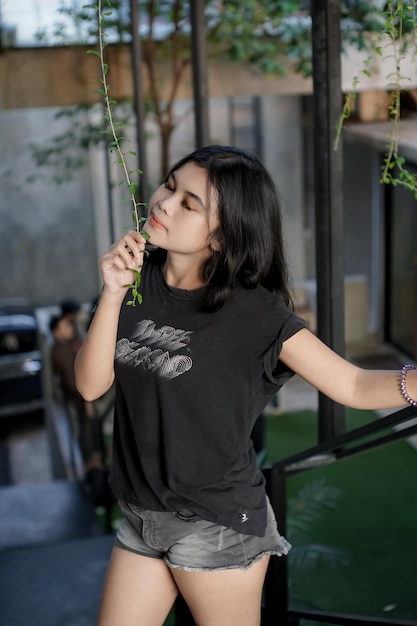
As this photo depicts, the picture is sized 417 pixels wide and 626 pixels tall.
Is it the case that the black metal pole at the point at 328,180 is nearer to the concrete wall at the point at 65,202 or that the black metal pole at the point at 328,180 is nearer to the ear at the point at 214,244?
the ear at the point at 214,244

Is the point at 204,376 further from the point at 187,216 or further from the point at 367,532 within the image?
the point at 367,532

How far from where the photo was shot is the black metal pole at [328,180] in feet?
6.54

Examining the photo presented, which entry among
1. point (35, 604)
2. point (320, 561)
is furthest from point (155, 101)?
point (35, 604)

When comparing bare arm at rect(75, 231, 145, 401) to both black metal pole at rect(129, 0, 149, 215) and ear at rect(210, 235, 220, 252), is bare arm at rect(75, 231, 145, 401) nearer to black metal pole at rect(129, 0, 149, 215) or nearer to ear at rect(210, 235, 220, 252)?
ear at rect(210, 235, 220, 252)

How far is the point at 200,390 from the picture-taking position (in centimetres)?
156

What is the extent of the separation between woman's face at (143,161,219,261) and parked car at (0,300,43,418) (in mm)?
6432

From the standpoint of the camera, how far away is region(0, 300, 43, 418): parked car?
25.9 ft

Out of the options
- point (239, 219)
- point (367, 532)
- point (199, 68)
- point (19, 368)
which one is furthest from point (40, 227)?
point (239, 219)

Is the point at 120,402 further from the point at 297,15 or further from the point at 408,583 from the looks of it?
the point at 297,15

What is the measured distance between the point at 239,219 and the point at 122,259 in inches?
8.1

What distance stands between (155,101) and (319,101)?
427cm

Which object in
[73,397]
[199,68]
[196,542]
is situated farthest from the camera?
[73,397]

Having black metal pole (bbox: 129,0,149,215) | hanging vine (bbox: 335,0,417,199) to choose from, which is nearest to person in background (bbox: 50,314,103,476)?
black metal pole (bbox: 129,0,149,215)

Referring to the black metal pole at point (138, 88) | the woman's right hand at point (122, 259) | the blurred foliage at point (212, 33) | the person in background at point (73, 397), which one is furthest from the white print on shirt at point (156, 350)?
the blurred foliage at point (212, 33)
